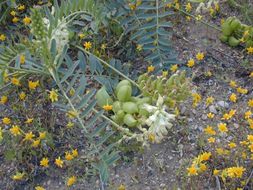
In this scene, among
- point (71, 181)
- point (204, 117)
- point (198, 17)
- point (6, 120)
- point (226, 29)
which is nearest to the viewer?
point (71, 181)

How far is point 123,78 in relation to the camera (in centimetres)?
277

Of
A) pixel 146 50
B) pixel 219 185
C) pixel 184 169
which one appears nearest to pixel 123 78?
pixel 146 50

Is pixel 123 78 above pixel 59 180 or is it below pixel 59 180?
above

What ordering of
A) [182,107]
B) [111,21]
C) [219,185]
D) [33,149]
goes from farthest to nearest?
[111,21] → [182,107] → [33,149] → [219,185]

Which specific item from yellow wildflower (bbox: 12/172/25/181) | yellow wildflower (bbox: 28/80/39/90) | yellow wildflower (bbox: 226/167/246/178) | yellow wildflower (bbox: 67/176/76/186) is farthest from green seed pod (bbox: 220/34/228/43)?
yellow wildflower (bbox: 12/172/25/181)

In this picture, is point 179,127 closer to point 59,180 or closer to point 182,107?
point 182,107

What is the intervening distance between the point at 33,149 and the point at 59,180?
22cm

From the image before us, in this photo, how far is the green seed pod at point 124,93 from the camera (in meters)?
2.51

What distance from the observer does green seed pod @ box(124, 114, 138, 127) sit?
2449mm

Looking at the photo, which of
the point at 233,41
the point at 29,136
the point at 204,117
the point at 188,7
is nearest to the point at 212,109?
the point at 204,117

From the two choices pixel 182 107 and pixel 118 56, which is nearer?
pixel 182 107

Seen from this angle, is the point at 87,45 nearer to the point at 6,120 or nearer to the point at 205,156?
the point at 6,120

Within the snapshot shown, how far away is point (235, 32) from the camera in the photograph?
9.85 feet

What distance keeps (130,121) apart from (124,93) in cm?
16
